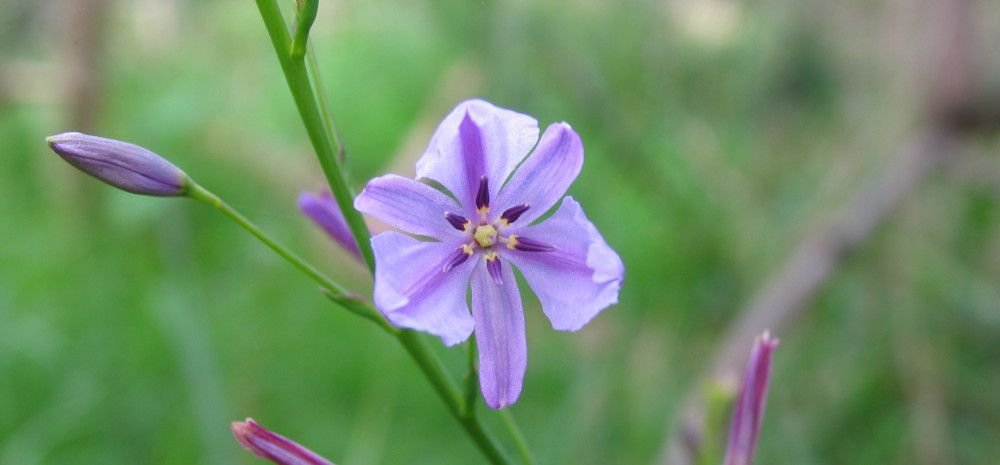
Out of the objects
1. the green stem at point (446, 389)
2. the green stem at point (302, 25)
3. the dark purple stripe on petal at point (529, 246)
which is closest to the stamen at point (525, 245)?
the dark purple stripe on petal at point (529, 246)

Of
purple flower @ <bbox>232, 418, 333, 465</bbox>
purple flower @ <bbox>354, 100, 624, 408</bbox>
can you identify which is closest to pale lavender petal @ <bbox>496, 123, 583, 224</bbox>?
purple flower @ <bbox>354, 100, 624, 408</bbox>

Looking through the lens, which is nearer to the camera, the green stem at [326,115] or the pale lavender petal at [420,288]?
the pale lavender petal at [420,288]

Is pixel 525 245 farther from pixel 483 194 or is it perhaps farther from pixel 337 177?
pixel 337 177

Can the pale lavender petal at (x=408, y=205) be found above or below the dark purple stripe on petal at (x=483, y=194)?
below

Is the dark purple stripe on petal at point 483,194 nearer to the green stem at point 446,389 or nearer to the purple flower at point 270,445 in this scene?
the green stem at point 446,389

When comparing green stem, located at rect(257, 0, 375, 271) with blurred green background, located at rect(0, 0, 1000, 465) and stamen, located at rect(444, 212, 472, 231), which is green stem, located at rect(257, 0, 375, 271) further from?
blurred green background, located at rect(0, 0, 1000, 465)

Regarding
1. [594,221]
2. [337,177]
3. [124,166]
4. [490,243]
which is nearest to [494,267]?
[490,243]

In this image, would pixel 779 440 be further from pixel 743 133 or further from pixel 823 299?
pixel 743 133
